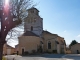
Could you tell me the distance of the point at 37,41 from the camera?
51.8m

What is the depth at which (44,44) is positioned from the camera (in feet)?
189

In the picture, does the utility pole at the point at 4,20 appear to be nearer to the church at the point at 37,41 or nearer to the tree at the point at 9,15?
the tree at the point at 9,15

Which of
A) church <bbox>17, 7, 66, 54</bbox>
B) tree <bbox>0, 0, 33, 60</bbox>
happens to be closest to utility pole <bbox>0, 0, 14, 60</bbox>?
tree <bbox>0, 0, 33, 60</bbox>

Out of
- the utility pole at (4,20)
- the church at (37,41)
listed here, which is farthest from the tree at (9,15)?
the church at (37,41)

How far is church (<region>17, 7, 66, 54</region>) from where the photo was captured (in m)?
50.2

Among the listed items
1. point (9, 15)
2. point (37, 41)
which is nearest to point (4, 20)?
point (9, 15)

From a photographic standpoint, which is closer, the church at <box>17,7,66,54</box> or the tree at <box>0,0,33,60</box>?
the tree at <box>0,0,33,60</box>

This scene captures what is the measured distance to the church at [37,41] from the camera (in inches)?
1978

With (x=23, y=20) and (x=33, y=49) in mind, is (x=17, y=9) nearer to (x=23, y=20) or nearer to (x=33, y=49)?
(x=23, y=20)

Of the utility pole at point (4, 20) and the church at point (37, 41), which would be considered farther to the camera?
the church at point (37, 41)

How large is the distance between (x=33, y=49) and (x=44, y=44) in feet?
27.8

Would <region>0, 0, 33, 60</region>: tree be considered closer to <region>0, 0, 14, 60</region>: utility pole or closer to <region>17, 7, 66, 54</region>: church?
<region>0, 0, 14, 60</region>: utility pole

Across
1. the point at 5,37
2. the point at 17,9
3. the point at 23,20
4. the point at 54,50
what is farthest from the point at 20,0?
the point at 54,50

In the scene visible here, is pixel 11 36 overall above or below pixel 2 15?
below
